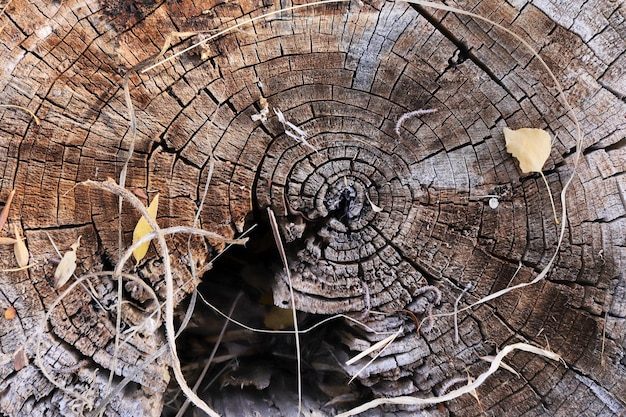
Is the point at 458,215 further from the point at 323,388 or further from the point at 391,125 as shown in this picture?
the point at 323,388

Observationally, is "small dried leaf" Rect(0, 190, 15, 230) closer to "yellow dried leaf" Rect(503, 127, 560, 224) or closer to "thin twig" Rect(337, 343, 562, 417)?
"thin twig" Rect(337, 343, 562, 417)

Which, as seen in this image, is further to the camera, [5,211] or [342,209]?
[342,209]

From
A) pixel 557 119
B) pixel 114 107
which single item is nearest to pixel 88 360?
pixel 114 107

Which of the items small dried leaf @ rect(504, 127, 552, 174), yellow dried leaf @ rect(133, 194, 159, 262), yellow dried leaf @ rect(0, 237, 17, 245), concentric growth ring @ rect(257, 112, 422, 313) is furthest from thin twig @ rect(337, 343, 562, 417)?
yellow dried leaf @ rect(0, 237, 17, 245)

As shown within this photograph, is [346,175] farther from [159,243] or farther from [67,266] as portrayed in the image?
[67,266]

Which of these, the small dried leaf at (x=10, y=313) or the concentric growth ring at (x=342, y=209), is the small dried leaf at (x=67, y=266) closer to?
the small dried leaf at (x=10, y=313)

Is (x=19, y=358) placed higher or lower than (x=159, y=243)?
lower

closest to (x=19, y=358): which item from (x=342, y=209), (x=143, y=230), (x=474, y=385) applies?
(x=143, y=230)
